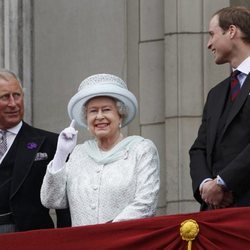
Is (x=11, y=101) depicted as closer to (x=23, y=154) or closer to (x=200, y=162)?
(x=23, y=154)

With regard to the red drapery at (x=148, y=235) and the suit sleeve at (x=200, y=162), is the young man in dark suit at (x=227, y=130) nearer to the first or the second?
the suit sleeve at (x=200, y=162)

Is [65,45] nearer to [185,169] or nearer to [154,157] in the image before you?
[185,169]

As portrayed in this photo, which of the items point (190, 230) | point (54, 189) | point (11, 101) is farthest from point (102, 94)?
point (190, 230)

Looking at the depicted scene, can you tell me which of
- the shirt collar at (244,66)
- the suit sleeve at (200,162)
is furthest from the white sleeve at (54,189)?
the shirt collar at (244,66)

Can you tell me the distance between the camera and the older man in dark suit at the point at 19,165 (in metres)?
11.7

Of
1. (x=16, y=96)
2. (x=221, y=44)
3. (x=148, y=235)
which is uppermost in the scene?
(x=221, y=44)

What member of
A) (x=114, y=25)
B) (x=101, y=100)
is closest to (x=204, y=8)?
(x=114, y=25)

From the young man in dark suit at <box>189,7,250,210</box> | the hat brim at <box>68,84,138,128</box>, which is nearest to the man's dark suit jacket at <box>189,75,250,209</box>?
the young man in dark suit at <box>189,7,250,210</box>

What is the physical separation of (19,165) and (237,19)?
1.69 meters

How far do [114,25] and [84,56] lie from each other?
32 cm

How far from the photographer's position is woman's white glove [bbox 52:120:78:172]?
11.2 metres

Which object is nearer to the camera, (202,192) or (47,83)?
(202,192)

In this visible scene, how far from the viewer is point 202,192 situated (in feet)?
35.6

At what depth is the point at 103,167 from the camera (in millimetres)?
11211
